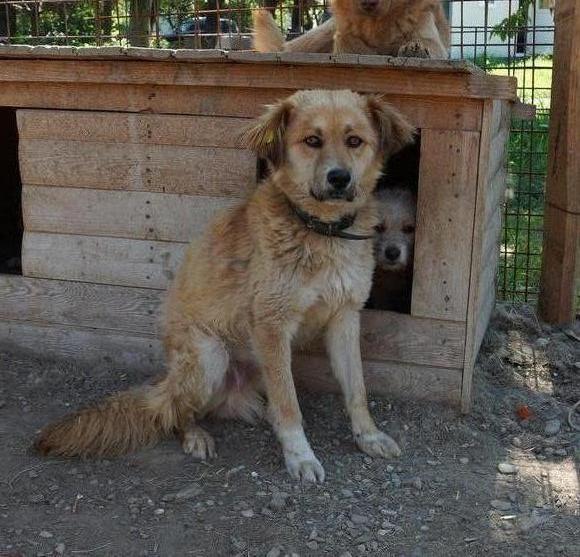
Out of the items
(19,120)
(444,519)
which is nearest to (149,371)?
(19,120)

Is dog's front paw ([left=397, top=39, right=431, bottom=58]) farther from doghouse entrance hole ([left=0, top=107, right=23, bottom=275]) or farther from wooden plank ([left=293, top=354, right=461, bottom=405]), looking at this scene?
doghouse entrance hole ([left=0, top=107, right=23, bottom=275])

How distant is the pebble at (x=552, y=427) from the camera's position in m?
3.99

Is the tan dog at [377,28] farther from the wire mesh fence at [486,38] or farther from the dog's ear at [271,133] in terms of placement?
the dog's ear at [271,133]

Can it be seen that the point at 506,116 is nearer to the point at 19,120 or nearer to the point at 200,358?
the point at 200,358

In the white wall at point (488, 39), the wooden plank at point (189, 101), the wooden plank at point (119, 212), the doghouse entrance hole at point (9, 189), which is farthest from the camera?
the doghouse entrance hole at point (9, 189)

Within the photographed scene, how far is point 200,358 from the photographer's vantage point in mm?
3779

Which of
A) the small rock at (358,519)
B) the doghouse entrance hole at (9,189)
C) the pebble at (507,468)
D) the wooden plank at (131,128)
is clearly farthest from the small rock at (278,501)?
the doghouse entrance hole at (9,189)

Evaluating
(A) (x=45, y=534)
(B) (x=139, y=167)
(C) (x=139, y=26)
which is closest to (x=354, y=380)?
(A) (x=45, y=534)

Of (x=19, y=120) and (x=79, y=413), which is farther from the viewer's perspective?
(x=19, y=120)

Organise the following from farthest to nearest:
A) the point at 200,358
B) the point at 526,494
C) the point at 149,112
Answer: the point at 149,112 → the point at 200,358 → the point at 526,494

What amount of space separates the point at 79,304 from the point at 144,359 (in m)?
0.48

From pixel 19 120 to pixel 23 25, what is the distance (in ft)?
25.9

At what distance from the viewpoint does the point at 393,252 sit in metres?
4.36

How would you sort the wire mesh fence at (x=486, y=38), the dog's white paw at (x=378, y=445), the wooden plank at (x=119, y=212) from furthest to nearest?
the wire mesh fence at (x=486, y=38), the wooden plank at (x=119, y=212), the dog's white paw at (x=378, y=445)
